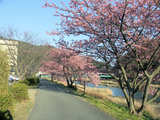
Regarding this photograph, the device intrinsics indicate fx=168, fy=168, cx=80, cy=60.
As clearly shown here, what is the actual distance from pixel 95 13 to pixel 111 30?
1110 mm

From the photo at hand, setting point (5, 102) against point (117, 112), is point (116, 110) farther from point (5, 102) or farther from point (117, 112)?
point (5, 102)

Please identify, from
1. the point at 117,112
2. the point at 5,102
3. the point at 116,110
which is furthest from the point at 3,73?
the point at 116,110

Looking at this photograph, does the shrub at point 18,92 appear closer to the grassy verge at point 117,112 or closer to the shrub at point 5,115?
the shrub at point 5,115

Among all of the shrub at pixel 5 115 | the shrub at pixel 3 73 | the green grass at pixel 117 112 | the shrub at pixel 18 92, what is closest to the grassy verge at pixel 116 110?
the green grass at pixel 117 112

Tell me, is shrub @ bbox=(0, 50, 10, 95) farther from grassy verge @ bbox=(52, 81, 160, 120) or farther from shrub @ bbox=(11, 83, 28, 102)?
grassy verge @ bbox=(52, 81, 160, 120)

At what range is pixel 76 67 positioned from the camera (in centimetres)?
2400

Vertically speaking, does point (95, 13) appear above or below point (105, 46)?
above

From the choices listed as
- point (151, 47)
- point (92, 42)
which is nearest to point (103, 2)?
point (92, 42)

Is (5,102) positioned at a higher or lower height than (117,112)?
higher

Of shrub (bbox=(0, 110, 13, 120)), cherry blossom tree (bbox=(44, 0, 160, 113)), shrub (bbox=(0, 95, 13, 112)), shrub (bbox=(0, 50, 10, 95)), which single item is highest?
cherry blossom tree (bbox=(44, 0, 160, 113))

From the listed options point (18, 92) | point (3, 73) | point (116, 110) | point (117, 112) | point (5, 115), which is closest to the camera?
point (5, 115)

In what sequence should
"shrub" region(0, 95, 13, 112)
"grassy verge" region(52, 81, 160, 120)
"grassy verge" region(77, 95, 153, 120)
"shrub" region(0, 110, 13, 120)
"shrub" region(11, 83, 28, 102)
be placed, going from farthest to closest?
"shrub" region(11, 83, 28, 102) → "grassy verge" region(52, 81, 160, 120) → "grassy verge" region(77, 95, 153, 120) → "shrub" region(0, 95, 13, 112) → "shrub" region(0, 110, 13, 120)

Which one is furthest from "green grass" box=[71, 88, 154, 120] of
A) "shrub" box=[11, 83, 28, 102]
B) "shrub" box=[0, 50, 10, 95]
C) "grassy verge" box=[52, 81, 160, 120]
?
"shrub" box=[0, 50, 10, 95]

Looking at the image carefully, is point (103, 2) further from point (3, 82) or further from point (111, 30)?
point (3, 82)
